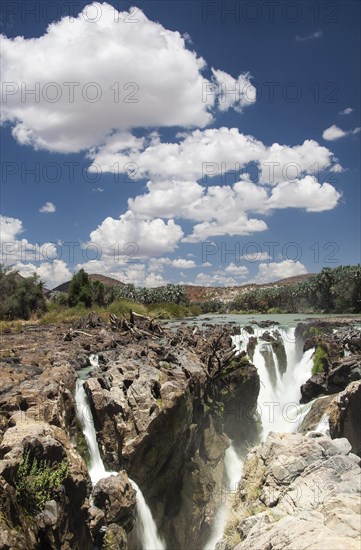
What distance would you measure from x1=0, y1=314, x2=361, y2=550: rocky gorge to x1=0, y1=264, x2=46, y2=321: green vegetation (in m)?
27.7

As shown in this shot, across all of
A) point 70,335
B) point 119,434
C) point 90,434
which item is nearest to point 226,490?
point 119,434

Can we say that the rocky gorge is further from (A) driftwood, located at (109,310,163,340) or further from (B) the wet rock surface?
(A) driftwood, located at (109,310,163,340)

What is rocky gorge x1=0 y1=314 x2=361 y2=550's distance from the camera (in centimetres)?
866

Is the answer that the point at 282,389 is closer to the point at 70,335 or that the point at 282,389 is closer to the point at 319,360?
the point at 319,360

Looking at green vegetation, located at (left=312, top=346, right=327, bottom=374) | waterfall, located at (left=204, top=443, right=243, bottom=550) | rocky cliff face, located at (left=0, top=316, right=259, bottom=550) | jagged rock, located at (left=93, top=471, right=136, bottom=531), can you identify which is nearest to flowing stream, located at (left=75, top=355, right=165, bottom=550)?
rocky cliff face, located at (left=0, top=316, right=259, bottom=550)

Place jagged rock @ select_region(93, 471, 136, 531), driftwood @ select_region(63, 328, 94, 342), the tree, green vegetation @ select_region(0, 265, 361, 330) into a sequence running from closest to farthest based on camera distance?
1. jagged rock @ select_region(93, 471, 136, 531)
2. driftwood @ select_region(63, 328, 94, 342)
3. green vegetation @ select_region(0, 265, 361, 330)
4. the tree

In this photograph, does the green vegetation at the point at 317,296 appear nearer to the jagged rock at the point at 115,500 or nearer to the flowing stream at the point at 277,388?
the flowing stream at the point at 277,388

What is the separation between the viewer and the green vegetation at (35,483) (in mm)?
8750

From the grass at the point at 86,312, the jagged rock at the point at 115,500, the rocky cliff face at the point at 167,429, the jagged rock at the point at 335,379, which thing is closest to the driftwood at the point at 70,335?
the rocky cliff face at the point at 167,429

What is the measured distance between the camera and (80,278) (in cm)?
5766

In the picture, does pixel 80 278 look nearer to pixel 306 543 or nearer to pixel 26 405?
pixel 26 405

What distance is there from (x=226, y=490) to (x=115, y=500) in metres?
9.29

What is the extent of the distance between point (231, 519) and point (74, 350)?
14618 millimetres

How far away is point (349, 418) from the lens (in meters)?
15.8
